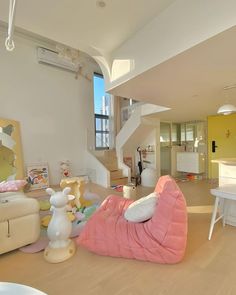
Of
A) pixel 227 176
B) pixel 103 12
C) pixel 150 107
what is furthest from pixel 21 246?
pixel 150 107

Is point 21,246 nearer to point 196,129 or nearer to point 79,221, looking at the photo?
point 79,221

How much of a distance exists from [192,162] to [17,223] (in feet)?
17.9

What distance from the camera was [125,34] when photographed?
234 centimetres

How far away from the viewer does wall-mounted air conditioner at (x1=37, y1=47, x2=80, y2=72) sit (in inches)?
196

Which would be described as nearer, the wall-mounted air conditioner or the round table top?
the round table top

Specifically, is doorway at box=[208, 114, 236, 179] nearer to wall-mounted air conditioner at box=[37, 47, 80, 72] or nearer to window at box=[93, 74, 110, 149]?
window at box=[93, 74, 110, 149]

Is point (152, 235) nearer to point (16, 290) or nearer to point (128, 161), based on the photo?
point (16, 290)

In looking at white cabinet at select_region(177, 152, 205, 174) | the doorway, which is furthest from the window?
the doorway

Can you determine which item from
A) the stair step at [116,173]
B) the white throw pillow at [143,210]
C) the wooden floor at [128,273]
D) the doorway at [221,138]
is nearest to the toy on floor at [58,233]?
the wooden floor at [128,273]

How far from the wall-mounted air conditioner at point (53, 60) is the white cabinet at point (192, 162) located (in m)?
4.54

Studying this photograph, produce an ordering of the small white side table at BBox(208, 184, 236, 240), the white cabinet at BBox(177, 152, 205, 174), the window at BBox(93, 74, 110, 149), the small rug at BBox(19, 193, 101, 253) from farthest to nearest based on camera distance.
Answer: the window at BBox(93, 74, 110, 149) → the white cabinet at BBox(177, 152, 205, 174) → the small white side table at BBox(208, 184, 236, 240) → the small rug at BBox(19, 193, 101, 253)

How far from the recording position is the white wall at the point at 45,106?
182 inches

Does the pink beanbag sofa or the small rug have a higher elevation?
the pink beanbag sofa

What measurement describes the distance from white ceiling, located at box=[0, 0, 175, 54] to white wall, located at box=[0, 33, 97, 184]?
297 centimetres
